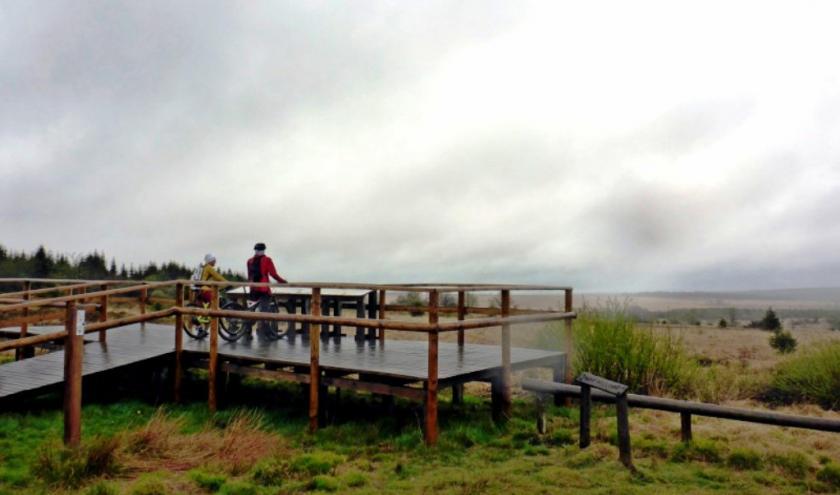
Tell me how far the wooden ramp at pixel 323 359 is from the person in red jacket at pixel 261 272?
2.30 ft

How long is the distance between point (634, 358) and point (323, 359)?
5126 millimetres

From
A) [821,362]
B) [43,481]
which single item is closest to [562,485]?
[43,481]

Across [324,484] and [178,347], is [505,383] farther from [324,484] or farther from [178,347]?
[178,347]

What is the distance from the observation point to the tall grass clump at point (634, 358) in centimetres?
1128

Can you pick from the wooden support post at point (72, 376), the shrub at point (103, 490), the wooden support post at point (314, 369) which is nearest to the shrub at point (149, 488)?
the shrub at point (103, 490)

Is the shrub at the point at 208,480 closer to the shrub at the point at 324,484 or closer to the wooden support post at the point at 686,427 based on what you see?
the shrub at the point at 324,484

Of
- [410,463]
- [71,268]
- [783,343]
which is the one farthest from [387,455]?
[71,268]

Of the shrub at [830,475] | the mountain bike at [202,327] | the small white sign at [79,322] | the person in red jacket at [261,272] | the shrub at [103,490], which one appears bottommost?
the shrub at [830,475]

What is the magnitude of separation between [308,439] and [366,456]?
1.04 meters

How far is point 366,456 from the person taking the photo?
7211 millimetres

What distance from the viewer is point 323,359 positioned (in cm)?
922

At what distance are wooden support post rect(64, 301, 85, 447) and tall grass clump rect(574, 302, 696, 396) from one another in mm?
7551

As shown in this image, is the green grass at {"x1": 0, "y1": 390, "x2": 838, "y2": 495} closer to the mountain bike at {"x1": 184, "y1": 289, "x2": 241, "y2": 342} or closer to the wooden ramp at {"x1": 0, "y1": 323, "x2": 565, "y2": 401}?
the wooden ramp at {"x1": 0, "y1": 323, "x2": 565, "y2": 401}

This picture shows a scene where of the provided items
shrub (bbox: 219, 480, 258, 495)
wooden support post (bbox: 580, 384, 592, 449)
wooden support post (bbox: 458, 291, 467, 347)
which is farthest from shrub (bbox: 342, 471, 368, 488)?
wooden support post (bbox: 458, 291, 467, 347)
